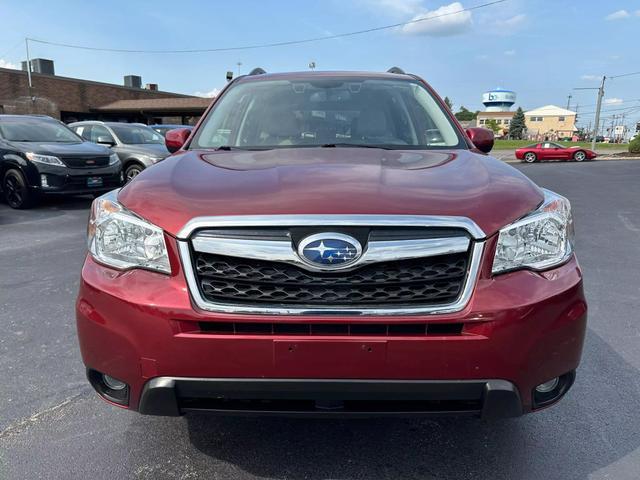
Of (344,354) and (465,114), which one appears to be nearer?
(344,354)

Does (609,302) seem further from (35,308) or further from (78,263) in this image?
(78,263)

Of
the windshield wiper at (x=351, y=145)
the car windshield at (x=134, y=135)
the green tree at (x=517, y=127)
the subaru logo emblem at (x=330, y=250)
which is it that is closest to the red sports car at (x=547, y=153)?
the car windshield at (x=134, y=135)

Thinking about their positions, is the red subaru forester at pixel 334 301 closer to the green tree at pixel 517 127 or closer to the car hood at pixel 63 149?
the car hood at pixel 63 149

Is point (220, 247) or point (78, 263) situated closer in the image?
point (220, 247)

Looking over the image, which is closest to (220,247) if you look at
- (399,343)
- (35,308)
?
(399,343)

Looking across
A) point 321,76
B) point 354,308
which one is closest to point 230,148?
point 321,76

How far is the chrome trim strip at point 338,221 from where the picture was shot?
5.74 feet

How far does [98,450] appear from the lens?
2.33m

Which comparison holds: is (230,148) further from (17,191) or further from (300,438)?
(17,191)

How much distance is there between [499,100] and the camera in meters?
128

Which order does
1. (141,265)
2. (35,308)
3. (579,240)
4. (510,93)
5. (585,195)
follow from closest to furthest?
(141,265), (35,308), (579,240), (585,195), (510,93)

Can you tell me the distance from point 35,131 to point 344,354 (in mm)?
10353

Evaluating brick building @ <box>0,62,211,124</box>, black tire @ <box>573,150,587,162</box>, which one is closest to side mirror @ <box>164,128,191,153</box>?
brick building @ <box>0,62,211,124</box>

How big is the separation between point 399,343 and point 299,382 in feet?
1.20
